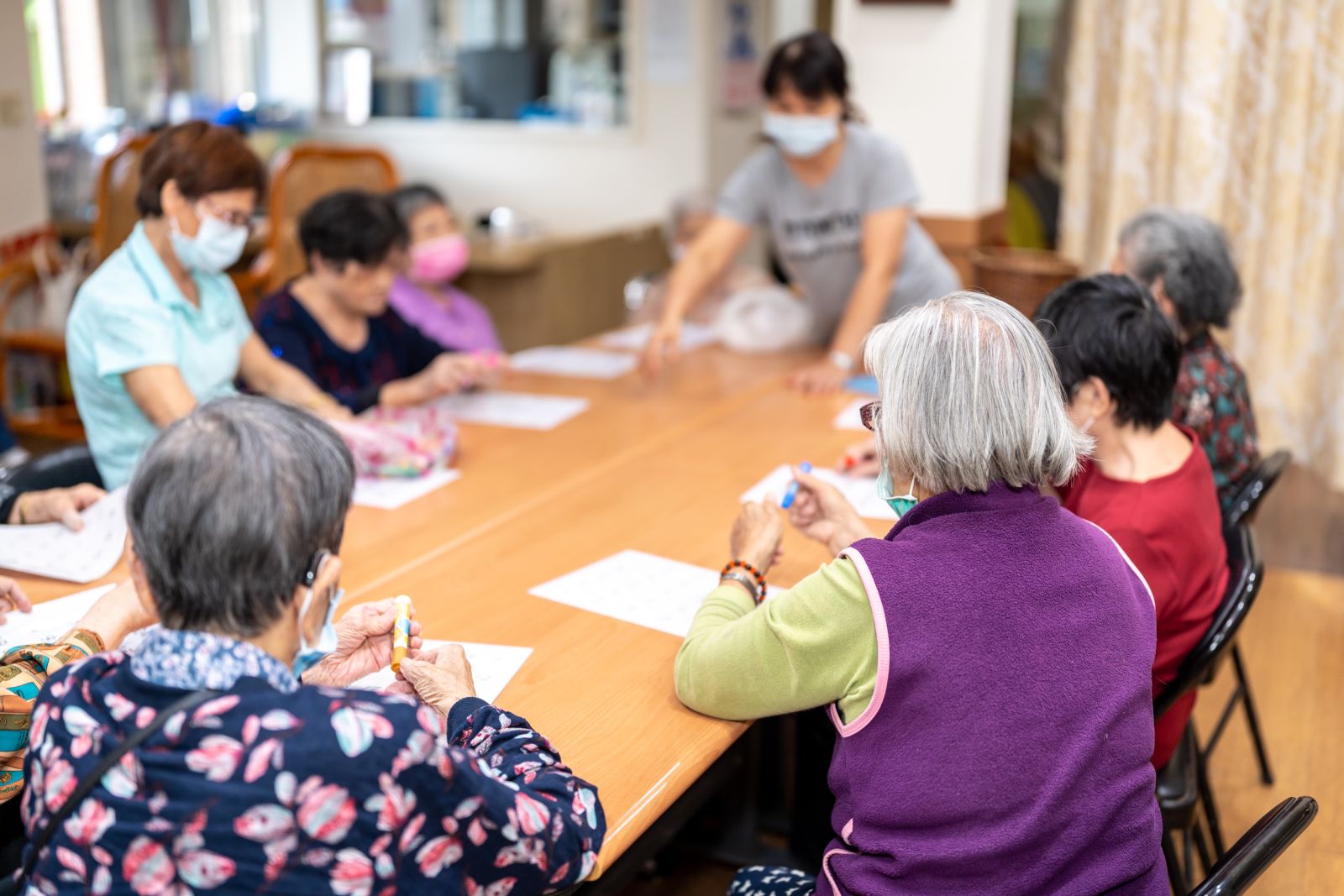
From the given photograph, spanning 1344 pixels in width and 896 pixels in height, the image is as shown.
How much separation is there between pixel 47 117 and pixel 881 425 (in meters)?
6.29

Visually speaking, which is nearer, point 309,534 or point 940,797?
point 309,534

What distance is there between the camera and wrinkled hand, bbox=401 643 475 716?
1412mm

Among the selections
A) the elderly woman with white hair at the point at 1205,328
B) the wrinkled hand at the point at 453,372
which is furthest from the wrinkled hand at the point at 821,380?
the elderly woman with white hair at the point at 1205,328

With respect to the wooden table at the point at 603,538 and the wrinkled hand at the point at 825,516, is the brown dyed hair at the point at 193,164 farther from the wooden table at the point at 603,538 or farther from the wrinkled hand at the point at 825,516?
the wrinkled hand at the point at 825,516

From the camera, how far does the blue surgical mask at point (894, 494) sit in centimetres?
144

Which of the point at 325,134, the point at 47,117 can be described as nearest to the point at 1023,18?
the point at 325,134

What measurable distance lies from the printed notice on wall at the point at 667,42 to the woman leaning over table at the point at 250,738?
201 inches

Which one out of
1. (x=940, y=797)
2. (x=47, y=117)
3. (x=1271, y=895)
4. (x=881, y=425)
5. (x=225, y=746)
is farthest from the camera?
Result: (x=47, y=117)

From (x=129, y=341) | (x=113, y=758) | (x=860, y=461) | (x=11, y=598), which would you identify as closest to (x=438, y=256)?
(x=129, y=341)

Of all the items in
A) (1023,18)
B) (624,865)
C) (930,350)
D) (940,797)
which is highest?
(1023,18)

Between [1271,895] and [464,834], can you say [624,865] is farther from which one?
[1271,895]

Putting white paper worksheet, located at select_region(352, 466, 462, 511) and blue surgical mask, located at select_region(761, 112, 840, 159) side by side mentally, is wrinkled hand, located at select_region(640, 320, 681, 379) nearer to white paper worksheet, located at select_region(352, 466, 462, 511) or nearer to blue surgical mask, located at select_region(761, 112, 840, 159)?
blue surgical mask, located at select_region(761, 112, 840, 159)

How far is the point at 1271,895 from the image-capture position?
7.70ft

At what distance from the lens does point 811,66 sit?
125 inches
